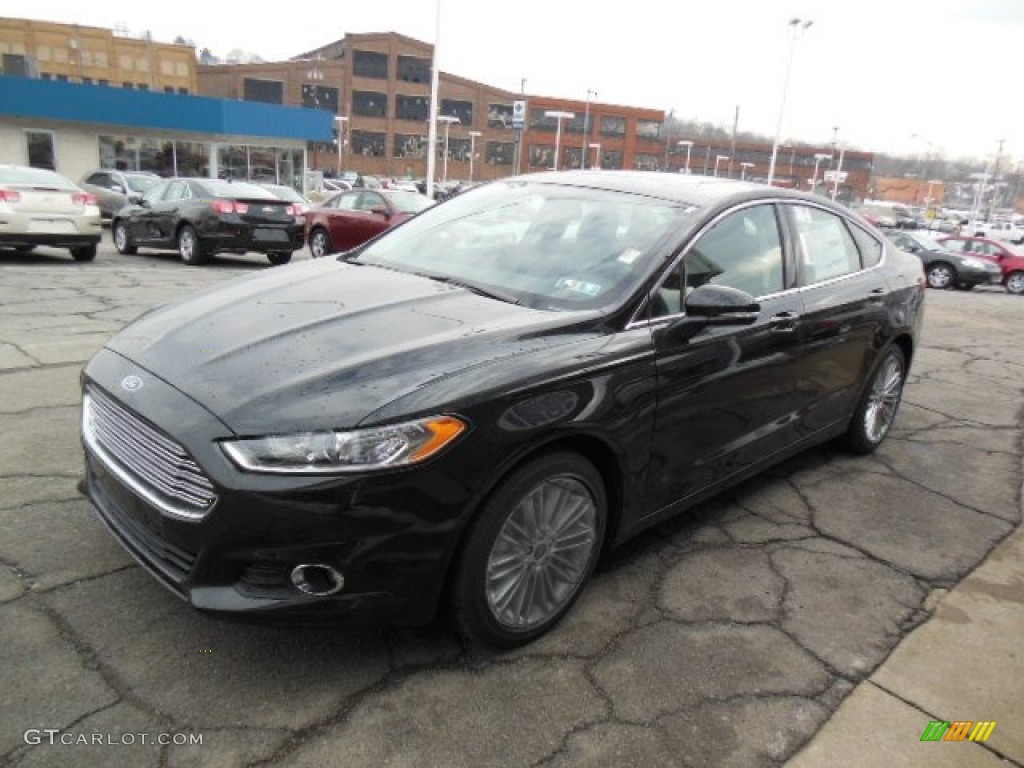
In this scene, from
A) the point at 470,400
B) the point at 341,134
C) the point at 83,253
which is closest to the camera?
the point at 470,400

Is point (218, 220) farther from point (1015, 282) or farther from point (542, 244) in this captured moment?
point (1015, 282)

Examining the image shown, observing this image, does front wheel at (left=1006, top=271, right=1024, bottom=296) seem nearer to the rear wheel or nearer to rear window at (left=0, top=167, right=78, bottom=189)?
the rear wheel

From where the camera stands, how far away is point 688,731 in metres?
2.40

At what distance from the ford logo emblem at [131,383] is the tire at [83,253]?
11.1m

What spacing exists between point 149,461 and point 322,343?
2.11 ft

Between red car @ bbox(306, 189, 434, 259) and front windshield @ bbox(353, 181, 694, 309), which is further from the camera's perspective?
red car @ bbox(306, 189, 434, 259)

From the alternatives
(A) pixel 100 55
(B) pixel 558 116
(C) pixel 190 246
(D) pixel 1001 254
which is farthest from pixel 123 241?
(A) pixel 100 55

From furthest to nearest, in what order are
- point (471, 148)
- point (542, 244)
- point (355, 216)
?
point (471, 148) < point (355, 216) < point (542, 244)

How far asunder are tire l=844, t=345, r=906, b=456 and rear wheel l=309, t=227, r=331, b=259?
11.9 metres

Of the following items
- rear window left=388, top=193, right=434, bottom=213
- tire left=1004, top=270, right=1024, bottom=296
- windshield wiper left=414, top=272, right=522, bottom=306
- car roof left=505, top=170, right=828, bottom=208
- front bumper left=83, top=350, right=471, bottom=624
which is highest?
car roof left=505, top=170, right=828, bottom=208

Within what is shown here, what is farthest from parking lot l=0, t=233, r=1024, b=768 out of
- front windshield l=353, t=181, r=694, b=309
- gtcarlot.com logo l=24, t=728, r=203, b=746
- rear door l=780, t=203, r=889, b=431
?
front windshield l=353, t=181, r=694, b=309

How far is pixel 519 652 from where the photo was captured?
108 inches

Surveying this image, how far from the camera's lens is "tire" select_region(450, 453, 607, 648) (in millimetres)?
2459

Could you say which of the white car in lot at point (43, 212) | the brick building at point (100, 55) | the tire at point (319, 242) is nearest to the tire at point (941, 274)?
the tire at point (319, 242)
